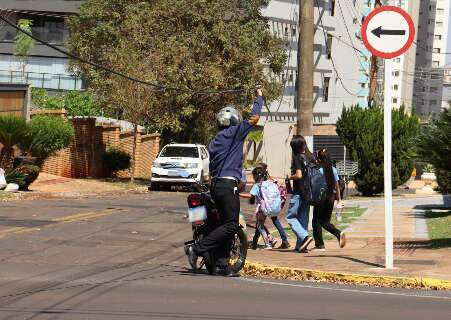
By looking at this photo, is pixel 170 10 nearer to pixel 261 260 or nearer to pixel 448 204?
pixel 448 204

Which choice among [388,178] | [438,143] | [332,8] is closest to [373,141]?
[438,143]

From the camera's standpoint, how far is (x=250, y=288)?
10234mm

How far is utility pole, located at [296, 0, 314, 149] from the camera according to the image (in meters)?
19.1

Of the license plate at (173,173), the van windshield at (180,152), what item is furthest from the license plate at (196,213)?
the van windshield at (180,152)

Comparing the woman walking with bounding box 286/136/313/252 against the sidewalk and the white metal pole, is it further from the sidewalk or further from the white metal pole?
the white metal pole

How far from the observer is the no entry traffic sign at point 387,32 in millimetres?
11617

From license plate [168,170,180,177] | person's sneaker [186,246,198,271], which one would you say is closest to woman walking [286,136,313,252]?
person's sneaker [186,246,198,271]

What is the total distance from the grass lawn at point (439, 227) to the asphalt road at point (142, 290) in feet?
13.9

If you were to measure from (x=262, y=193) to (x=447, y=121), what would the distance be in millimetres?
3178

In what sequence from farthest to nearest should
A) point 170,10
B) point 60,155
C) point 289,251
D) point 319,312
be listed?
point 170,10 → point 60,155 → point 289,251 → point 319,312

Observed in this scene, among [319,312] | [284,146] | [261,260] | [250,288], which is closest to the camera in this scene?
[319,312]

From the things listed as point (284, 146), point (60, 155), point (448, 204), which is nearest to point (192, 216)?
point (448, 204)

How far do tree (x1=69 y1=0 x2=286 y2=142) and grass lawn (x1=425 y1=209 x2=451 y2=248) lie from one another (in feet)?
56.9

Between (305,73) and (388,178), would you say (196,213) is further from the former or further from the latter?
(305,73)
